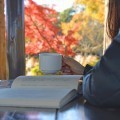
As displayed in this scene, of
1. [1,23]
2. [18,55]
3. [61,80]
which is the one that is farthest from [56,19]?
Answer: [61,80]

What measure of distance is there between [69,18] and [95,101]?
2.95m

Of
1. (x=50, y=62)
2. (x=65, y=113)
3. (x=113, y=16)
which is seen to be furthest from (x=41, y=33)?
(x=65, y=113)

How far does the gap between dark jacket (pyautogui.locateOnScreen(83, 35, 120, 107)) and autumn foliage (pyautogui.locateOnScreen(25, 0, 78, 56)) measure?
2.36m

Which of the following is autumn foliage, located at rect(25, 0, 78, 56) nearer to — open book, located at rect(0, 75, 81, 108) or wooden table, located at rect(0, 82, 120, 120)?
open book, located at rect(0, 75, 81, 108)

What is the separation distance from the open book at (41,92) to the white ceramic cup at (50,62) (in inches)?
3.9

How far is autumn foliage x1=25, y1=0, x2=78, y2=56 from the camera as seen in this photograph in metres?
3.02

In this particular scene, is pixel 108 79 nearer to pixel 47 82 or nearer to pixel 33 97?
pixel 33 97

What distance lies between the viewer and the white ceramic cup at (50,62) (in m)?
1.00

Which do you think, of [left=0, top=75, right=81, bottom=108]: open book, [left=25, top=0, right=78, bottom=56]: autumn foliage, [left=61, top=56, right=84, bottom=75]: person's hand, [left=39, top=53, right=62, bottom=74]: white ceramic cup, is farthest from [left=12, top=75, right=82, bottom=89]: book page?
[left=25, top=0, right=78, bottom=56]: autumn foliage

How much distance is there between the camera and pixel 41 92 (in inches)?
30.7

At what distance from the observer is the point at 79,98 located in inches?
30.5

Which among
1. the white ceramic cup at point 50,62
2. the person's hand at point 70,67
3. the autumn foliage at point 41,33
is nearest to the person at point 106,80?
the white ceramic cup at point 50,62

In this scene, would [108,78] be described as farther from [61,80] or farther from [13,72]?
[13,72]

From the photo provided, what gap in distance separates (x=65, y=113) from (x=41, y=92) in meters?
0.17
